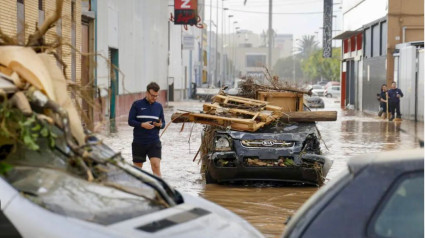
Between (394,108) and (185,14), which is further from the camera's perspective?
(185,14)

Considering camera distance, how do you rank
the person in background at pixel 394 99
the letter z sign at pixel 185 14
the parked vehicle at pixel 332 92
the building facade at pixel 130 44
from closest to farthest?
the building facade at pixel 130 44
the person in background at pixel 394 99
the letter z sign at pixel 185 14
the parked vehicle at pixel 332 92

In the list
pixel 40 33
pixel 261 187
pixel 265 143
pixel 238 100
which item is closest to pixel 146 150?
pixel 265 143

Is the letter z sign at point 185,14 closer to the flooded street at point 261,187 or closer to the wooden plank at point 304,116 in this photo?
the flooded street at point 261,187

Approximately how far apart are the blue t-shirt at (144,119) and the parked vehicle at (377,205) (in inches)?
315

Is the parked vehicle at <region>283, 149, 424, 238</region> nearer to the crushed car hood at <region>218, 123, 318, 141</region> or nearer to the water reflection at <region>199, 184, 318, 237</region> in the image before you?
the water reflection at <region>199, 184, 318, 237</region>

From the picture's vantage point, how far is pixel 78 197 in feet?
16.5

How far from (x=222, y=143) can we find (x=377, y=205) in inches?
360

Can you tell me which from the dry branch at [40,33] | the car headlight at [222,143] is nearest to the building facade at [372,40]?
the car headlight at [222,143]

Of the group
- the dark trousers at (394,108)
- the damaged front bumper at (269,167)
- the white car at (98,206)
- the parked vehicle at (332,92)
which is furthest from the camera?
the parked vehicle at (332,92)

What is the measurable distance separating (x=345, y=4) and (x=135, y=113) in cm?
4689

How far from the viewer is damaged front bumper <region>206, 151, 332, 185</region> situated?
13.2 m

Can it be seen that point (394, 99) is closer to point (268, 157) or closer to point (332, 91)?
point (268, 157)

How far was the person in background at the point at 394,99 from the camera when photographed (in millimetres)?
34906

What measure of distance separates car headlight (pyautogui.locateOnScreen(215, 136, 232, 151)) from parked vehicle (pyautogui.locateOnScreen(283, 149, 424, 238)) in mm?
8953
